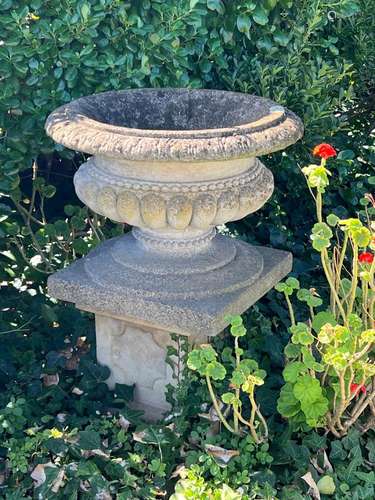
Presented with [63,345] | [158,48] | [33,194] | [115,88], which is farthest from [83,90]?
[63,345]

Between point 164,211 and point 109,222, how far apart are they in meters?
1.63

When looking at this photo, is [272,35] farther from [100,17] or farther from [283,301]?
[283,301]

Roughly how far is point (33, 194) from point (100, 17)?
1.10m

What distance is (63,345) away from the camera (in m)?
3.46

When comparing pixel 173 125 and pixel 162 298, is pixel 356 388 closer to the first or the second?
pixel 162 298

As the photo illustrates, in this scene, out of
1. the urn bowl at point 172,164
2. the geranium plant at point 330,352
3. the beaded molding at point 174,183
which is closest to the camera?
the geranium plant at point 330,352

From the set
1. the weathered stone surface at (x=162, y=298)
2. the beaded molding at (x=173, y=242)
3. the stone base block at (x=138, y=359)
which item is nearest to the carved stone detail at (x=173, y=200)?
the beaded molding at (x=173, y=242)

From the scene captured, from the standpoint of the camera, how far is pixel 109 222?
14.0ft

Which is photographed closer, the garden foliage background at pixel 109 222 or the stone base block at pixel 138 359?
the garden foliage background at pixel 109 222

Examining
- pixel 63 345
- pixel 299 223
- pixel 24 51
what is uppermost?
pixel 24 51

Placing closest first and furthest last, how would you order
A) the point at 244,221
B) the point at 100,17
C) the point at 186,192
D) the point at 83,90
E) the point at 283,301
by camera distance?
1. the point at 186,192
2. the point at 100,17
3. the point at 83,90
4. the point at 283,301
5. the point at 244,221

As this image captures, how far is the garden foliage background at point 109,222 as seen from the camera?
2.68m

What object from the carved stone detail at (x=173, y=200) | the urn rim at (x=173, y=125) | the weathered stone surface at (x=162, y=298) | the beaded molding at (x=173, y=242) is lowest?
the weathered stone surface at (x=162, y=298)

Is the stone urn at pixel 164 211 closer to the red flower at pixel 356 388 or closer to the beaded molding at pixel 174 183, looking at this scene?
the beaded molding at pixel 174 183
